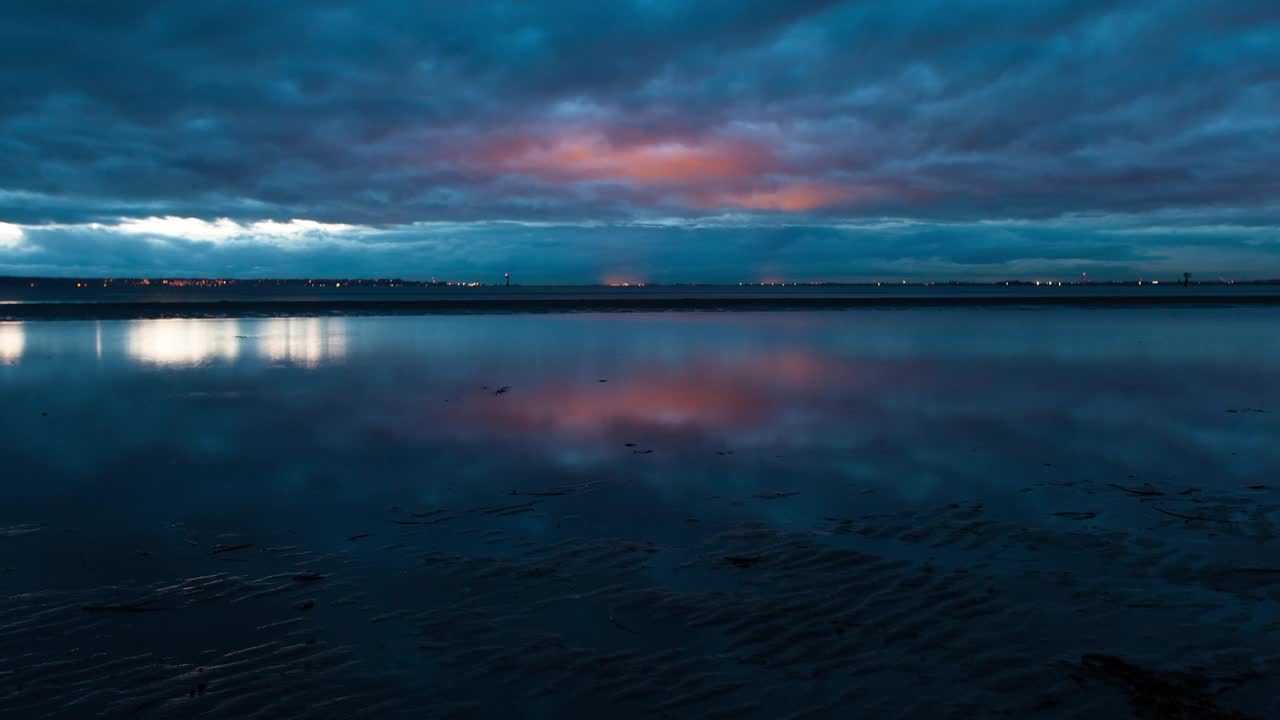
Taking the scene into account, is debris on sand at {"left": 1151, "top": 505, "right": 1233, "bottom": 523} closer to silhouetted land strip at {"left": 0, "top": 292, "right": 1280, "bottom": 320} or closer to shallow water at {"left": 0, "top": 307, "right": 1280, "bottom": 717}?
shallow water at {"left": 0, "top": 307, "right": 1280, "bottom": 717}

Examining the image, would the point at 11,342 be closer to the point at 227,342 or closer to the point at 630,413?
the point at 227,342

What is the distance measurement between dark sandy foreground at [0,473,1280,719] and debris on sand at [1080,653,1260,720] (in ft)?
0.06

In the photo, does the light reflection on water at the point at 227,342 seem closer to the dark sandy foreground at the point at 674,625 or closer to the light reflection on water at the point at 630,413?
the light reflection on water at the point at 630,413

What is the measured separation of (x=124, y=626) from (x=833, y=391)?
15.7m

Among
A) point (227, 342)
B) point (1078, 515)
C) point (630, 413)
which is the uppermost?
point (227, 342)

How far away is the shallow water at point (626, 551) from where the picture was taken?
5191 mm

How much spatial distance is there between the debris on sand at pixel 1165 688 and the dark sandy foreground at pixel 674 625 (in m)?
0.02

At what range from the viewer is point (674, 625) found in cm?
601

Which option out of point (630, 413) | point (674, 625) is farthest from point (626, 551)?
point (630, 413)

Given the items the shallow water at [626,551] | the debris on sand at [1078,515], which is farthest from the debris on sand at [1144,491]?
the debris on sand at [1078,515]

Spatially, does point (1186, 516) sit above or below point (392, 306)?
below

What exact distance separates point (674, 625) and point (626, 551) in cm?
173

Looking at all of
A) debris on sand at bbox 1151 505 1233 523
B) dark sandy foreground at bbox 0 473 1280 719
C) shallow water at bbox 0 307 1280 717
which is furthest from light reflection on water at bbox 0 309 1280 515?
dark sandy foreground at bbox 0 473 1280 719

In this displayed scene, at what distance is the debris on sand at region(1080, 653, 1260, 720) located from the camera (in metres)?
4.75
